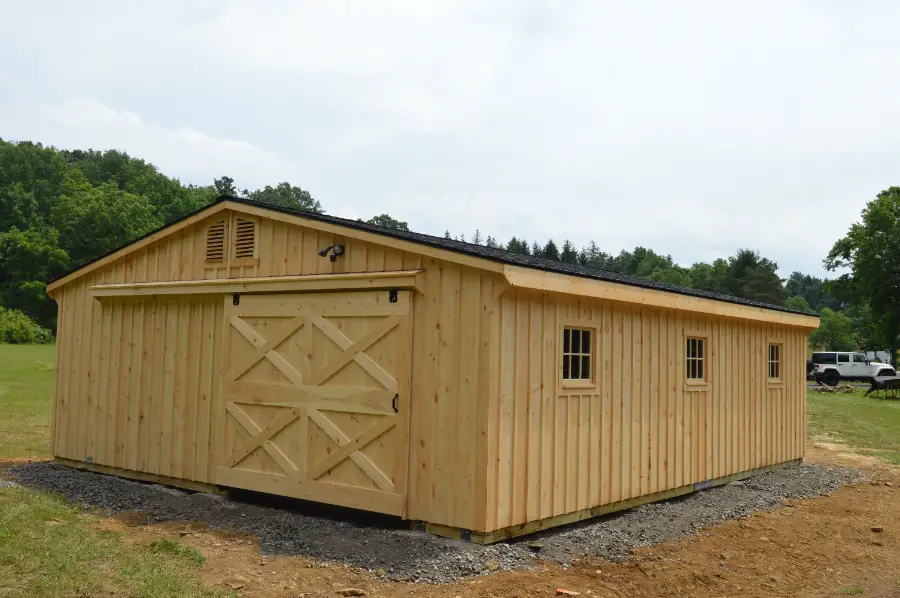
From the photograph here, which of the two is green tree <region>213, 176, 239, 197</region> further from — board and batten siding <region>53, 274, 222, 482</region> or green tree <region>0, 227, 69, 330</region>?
board and batten siding <region>53, 274, 222, 482</region>

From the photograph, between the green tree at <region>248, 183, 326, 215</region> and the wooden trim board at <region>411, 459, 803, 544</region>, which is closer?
the wooden trim board at <region>411, 459, 803, 544</region>

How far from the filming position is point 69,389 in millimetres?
11008

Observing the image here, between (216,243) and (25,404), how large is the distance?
1192 centimetres

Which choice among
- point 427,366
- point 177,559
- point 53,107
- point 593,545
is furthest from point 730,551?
point 53,107

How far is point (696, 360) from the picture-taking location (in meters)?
10.3

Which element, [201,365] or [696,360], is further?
[696,360]

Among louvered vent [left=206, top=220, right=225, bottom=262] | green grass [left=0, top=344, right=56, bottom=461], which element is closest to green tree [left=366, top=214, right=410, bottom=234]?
green grass [left=0, top=344, right=56, bottom=461]

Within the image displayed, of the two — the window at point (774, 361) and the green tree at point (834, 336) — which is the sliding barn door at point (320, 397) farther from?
the green tree at point (834, 336)

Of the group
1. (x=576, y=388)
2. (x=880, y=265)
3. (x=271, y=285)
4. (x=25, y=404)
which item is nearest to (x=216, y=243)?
(x=271, y=285)

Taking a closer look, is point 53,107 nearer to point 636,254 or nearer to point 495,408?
point 495,408

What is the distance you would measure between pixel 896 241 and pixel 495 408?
43965 millimetres

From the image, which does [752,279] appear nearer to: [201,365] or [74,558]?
[201,365]

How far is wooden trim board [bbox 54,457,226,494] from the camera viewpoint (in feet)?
30.4

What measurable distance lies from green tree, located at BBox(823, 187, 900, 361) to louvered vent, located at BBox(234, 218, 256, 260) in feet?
140
